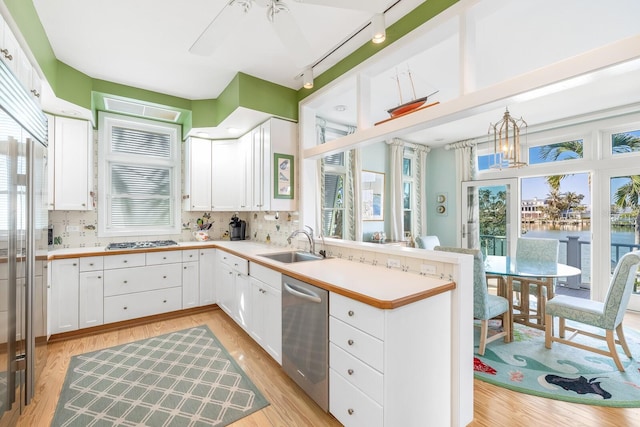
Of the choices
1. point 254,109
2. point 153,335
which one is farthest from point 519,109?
point 153,335

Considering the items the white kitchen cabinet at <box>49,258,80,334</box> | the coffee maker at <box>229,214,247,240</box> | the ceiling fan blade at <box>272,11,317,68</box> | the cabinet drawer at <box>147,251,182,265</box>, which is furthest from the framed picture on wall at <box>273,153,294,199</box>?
the white kitchen cabinet at <box>49,258,80,334</box>

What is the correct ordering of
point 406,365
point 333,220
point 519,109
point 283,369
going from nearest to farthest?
1. point 406,365
2. point 283,369
3. point 519,109
4. point 333,220

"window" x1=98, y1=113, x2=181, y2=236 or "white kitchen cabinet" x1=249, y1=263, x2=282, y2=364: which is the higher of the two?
"window" x1=98, y1=113, x2=181, y2=236

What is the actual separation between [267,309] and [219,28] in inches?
83.6

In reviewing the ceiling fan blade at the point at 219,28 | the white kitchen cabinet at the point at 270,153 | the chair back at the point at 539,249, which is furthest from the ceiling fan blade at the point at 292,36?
the chair back at the point at 539,249

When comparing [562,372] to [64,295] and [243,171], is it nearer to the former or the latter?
[243,171]

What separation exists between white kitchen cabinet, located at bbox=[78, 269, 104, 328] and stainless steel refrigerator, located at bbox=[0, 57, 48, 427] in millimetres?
998

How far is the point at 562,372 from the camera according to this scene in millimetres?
2342

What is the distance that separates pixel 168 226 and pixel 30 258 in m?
2.35

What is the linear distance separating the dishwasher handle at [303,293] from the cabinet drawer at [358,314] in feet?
0.44

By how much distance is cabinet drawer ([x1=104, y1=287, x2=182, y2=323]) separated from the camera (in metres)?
3.16

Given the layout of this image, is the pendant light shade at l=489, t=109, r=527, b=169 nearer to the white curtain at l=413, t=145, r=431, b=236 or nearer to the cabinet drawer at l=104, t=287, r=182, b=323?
the white curtain at l=413, t=145, r=431, b=236

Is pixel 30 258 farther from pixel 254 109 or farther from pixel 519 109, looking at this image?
pixel 519 109

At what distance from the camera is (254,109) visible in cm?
309
